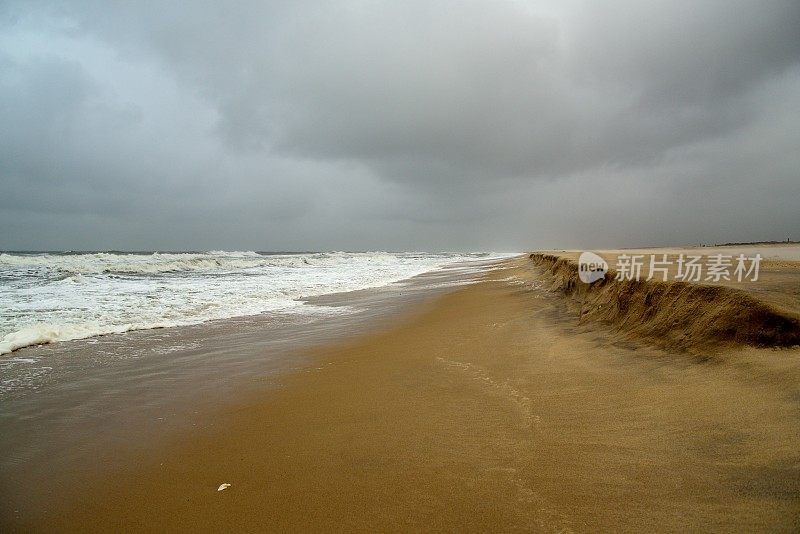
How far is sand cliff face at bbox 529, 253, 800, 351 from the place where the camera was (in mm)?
3355

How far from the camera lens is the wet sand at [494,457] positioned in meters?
2.04

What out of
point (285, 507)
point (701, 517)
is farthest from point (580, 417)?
point (285, 507)

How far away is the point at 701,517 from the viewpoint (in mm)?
1851

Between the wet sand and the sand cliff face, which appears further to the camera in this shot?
the sand cliff face

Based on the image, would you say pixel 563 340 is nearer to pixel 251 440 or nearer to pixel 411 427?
pixel 411 427

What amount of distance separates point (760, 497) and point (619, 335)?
11.4 ft

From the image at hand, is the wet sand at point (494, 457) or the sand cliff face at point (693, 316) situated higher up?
the sand cliff face at point (693, 316)

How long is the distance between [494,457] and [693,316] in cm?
297

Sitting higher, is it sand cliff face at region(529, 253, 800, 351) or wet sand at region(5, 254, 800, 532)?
sand cliff face at region(529, 253, 800, 351)

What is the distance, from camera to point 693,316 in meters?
4.18

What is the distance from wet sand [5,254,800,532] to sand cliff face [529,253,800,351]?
0.70 feet

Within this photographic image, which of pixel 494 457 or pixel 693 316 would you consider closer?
pixel 494 457

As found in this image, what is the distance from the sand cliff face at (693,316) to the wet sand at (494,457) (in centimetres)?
21

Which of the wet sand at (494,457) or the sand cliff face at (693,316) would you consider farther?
the sand cliff face at (693,316)
